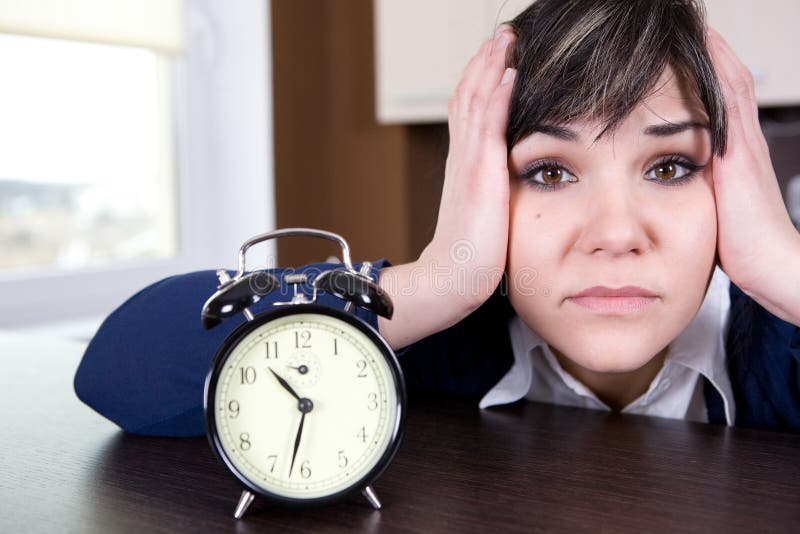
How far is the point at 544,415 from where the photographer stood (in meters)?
1.02

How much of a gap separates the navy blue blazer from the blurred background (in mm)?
1303

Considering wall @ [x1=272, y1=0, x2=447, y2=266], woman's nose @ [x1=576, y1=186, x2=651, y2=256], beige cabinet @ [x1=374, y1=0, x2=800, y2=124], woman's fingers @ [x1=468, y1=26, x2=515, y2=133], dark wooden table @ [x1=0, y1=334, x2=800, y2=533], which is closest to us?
dark wooden table @ [x1=0, y1=334, x2=800, y2=533]

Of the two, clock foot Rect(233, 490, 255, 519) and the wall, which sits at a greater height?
the wall

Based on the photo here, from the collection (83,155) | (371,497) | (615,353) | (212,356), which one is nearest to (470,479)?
(371,497)

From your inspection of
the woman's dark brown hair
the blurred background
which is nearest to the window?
the blurred background

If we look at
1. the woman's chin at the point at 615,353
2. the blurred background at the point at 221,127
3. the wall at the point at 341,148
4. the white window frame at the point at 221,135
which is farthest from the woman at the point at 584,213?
the wall at the point at 341,148

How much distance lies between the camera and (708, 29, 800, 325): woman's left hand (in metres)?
0.95

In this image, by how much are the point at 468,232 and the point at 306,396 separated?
1.03 ft

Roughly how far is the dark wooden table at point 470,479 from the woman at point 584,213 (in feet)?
0.25

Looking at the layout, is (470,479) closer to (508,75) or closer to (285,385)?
(285,385)

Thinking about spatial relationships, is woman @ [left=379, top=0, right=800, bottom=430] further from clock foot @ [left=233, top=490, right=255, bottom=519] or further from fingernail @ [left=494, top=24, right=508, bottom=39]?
clock foot @ [left=233, top=490, right=255, bottom=519]

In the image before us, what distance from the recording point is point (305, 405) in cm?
70

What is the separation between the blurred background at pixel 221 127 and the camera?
2.42 meters

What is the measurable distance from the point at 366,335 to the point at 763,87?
6.78ft
